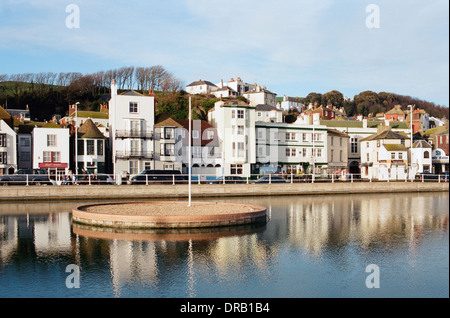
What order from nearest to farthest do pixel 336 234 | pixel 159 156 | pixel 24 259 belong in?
pixel 24 259 → pixel 336 234 → pixel 159 156

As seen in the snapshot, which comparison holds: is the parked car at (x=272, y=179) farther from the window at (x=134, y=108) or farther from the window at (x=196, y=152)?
the window at (x=134, y=108)

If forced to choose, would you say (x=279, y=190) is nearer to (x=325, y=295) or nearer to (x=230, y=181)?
(x=230, y=181)

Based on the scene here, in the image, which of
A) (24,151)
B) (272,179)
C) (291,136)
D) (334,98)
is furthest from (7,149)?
(334,98)

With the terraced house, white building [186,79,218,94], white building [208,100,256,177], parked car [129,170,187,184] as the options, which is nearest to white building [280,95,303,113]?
white building [186,79,218,94]

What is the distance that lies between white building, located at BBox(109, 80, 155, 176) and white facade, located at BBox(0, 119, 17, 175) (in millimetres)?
12280

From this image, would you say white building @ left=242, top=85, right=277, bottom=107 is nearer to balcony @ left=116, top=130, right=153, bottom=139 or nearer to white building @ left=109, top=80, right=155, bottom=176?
white building @ left=109, top=80, right=155, bottom=176

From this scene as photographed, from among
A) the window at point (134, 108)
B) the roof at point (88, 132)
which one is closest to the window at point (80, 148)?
the roof at point (88, 132)

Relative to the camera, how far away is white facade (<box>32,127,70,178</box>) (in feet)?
182

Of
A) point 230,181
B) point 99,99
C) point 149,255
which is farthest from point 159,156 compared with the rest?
point 99,99

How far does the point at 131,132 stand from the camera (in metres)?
58.4

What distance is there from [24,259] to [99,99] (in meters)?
96.3

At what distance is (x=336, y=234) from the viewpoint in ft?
79.4
